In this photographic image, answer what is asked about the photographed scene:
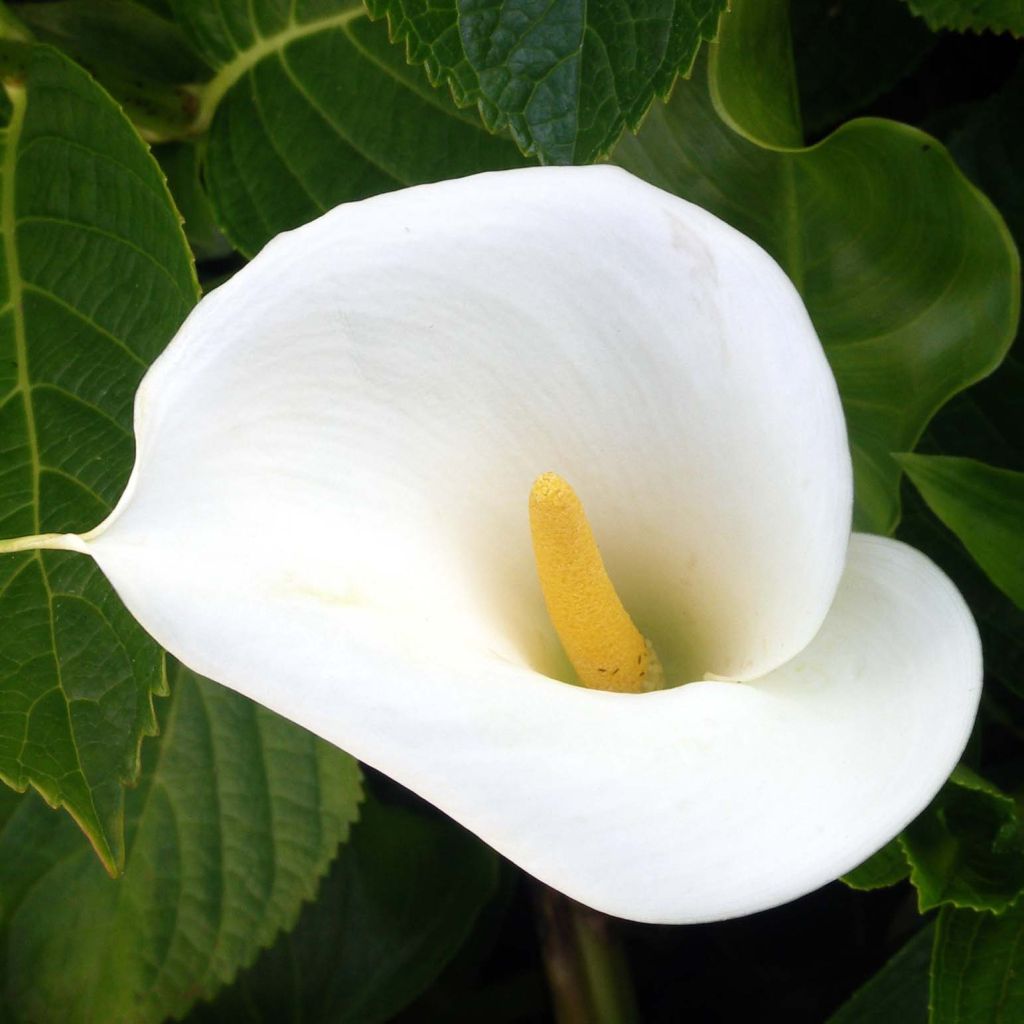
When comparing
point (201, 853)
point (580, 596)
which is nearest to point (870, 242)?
point (580, 596)

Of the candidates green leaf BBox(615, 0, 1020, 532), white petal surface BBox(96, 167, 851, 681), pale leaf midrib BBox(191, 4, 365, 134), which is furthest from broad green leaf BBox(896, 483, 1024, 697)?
pale leaf midrib BBox(191, 4, 365, 134)

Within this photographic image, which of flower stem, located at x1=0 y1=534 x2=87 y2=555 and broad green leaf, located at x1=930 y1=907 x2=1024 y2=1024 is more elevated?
flower stem, located at x1=0 y1=534 x2=87 y2=555

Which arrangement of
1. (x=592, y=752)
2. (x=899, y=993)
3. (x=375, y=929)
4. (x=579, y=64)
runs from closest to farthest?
1. (x=592, y=752)
2. (x=579, y=64)
3. (x=899, y=993)
4. (x=375, y=929)

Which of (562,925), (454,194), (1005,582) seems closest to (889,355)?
(1005,582)

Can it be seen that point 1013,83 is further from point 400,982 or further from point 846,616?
point 400,982

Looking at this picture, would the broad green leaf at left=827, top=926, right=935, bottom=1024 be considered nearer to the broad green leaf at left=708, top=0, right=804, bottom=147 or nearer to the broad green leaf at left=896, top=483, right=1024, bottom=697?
the broad green leaf at left=896, top=483, right=1024, bottom=697

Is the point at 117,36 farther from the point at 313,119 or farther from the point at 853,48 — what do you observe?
the point at 853,48
